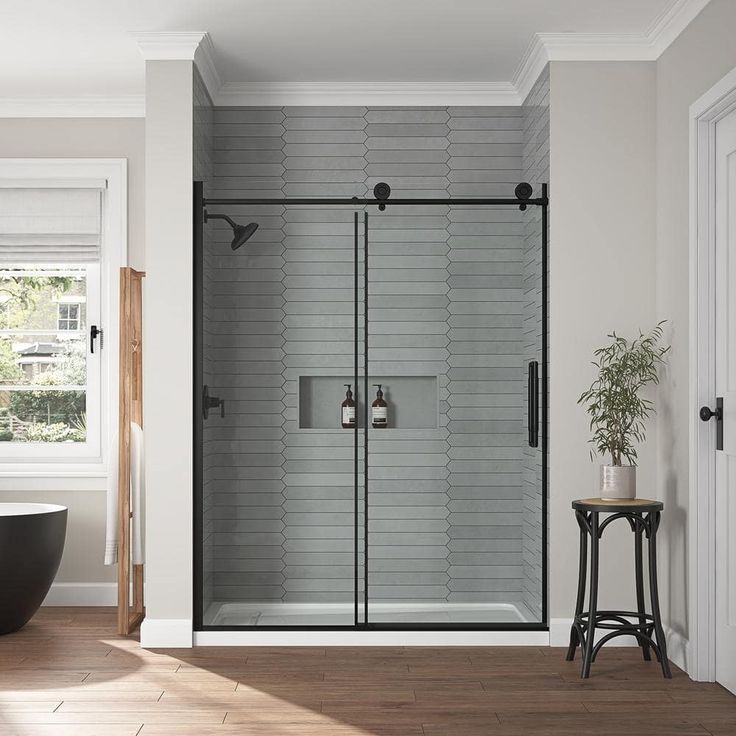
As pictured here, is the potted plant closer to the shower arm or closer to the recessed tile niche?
the recessed tile niche

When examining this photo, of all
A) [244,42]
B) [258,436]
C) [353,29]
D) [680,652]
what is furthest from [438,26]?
[680,652]

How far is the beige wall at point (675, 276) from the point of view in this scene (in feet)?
12.7

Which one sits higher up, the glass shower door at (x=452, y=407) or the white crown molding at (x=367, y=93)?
the white crown molding at (x=367, y=93)

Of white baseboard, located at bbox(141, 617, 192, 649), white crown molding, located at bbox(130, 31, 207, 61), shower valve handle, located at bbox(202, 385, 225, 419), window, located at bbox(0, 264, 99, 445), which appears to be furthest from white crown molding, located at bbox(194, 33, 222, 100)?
white baseboard, located at bbox(141, 617, 192, 649)

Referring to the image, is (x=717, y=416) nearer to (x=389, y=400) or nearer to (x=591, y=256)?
(x=591, y=256)

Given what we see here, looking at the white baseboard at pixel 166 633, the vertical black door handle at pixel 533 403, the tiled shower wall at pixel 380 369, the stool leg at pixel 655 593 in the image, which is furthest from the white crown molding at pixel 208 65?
the stool leg at pixel 655 593

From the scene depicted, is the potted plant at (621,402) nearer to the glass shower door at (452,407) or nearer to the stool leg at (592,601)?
the stool leg at (592,601)

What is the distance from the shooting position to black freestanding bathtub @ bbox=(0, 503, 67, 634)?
4.39m

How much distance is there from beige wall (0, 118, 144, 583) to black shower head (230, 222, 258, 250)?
35.5 inches

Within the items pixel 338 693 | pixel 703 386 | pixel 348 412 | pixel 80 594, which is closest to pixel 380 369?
pixel 348 412

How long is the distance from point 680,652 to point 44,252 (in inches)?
152

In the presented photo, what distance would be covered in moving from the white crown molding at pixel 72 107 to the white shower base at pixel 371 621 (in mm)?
2748

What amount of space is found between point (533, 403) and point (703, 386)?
2.92 feet

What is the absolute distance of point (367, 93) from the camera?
197 inches
